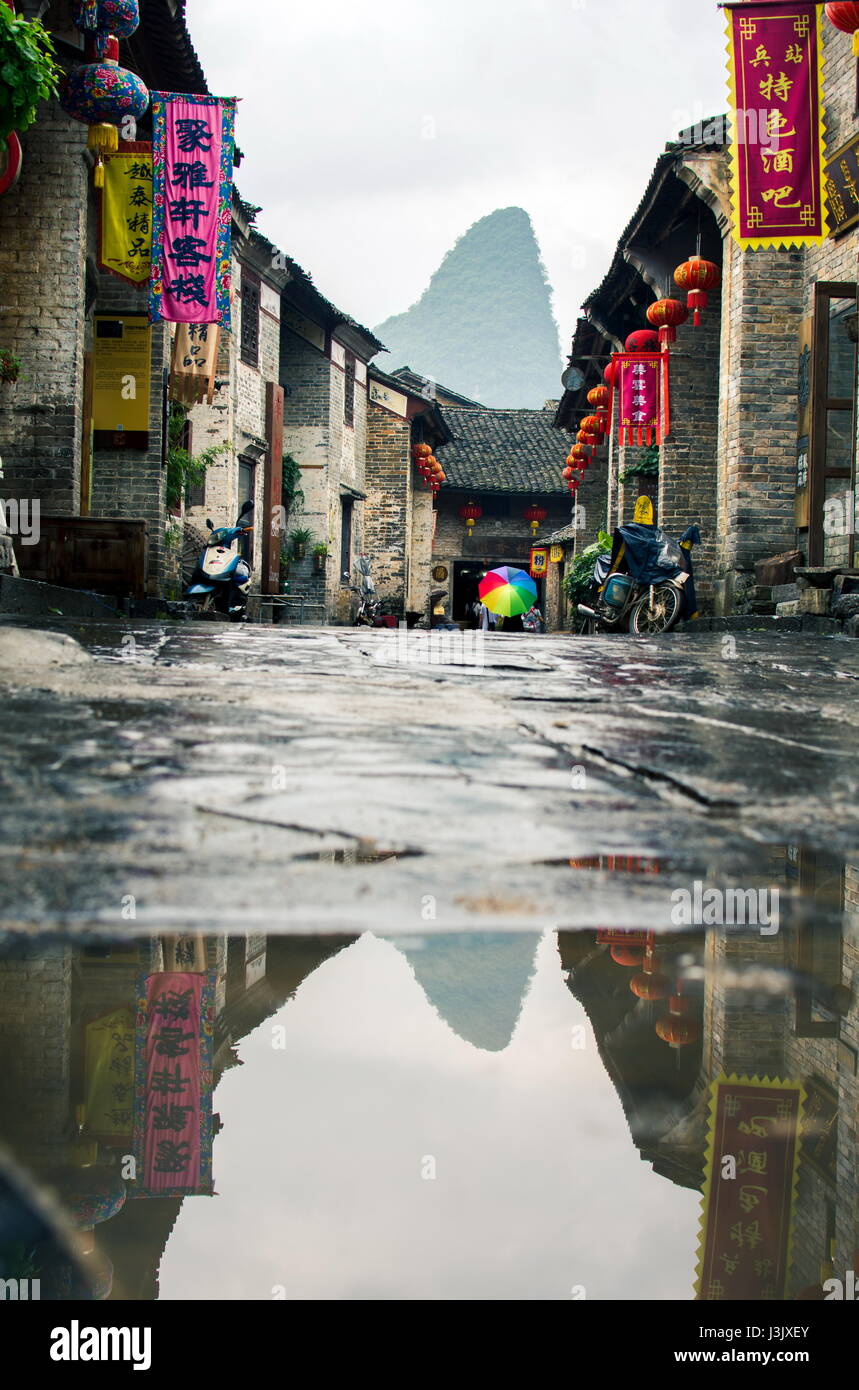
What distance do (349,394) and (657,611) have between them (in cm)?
1610

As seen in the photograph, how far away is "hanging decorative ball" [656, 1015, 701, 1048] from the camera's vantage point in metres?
1.88

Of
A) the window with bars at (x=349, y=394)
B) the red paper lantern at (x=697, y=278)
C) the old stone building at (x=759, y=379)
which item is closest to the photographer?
the old stone building at (x=759, y=379)

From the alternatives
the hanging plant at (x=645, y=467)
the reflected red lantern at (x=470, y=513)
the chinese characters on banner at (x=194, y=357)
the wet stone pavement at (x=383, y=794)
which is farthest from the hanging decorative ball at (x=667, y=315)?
the reflected red lantern at (x=470, y=513)

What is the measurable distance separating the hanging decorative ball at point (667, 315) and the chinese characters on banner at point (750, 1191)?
13.3 metres

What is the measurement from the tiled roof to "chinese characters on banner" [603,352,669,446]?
60.1 ft

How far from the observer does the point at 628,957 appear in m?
2.17

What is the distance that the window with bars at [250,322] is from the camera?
1998 cm

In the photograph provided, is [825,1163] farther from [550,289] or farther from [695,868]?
[550,289]

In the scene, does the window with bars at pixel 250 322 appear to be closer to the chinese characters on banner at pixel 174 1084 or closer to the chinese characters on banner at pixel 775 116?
the chinese characters on banner at pixel 775 116

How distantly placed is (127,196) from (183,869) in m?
→ 11.4

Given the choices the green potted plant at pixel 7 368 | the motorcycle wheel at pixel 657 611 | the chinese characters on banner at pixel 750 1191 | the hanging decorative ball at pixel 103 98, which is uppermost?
the hanging decorative ball at pixel 103 98

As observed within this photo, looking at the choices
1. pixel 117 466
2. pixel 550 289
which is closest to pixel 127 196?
pixel 117 466

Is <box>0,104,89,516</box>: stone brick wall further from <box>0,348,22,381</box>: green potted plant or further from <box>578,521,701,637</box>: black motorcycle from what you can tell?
<box>578,521,701,637</box>: black motorcycle

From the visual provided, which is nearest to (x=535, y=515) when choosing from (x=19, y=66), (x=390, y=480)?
(x=390, y=480)
